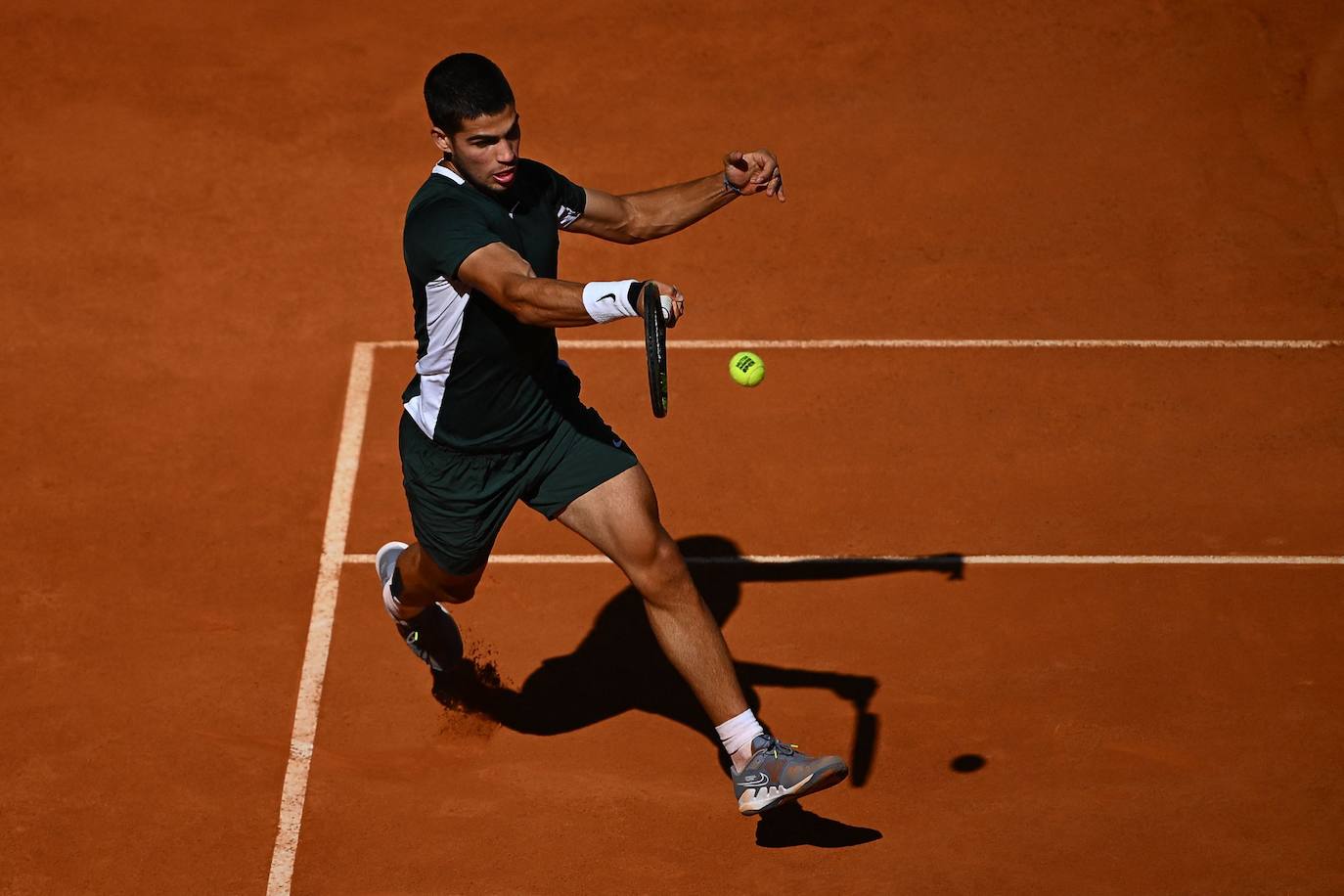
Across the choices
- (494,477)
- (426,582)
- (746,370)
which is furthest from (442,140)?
(426,582)

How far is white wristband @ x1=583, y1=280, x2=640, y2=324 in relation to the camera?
6.04 m

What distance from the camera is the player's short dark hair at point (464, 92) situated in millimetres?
6543

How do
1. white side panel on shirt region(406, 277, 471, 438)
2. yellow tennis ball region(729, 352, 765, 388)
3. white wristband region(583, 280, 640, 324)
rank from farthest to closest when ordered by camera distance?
yellow tennis ball region(729, 352, 765, 388)
white side panel on shirt region(406, 277, 471, 438)
white wristband region(583, 280, 640, 324)

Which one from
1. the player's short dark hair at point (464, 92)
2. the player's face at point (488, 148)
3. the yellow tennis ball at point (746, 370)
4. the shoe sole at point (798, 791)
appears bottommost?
the shoe sole at point (798, 791)

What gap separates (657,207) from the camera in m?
7.60

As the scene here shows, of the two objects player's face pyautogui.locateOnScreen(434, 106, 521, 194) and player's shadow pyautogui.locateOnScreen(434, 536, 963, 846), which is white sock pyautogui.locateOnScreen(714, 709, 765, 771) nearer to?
player's shadow pyautogui.locateOnScreen(434, 536, 963, 846)

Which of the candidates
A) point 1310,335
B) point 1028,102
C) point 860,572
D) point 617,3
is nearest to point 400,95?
point 617,3

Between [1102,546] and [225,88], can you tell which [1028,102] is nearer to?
[1102,546]

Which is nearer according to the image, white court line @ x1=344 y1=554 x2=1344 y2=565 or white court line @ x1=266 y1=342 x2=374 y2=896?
white court line @ x1=266 y1=342 x2=374 y2=896

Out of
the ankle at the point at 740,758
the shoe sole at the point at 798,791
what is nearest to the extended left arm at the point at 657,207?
the ankle at the point at 740,758

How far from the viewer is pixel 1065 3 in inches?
546

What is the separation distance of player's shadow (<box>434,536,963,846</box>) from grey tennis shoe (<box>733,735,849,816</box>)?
0.72 meters

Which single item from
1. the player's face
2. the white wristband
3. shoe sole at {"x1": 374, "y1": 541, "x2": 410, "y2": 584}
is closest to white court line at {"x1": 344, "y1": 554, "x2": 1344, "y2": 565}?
shoe sole at {"x1": 374, "y1": 541, "x2": 410, "y2": 584}

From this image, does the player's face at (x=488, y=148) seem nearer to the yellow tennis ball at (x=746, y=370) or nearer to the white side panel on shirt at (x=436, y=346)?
the white side panel on shirt at (x=436, y=346)
